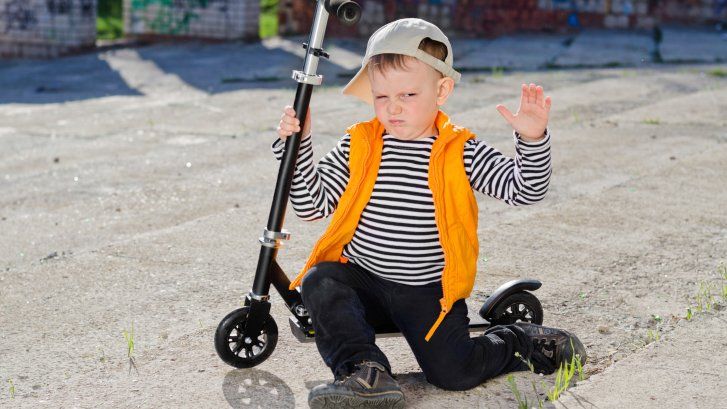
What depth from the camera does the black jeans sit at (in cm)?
360

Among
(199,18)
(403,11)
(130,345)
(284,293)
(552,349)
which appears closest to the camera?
(552,349)

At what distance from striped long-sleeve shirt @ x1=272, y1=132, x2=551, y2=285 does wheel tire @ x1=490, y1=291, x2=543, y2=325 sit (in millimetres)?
363

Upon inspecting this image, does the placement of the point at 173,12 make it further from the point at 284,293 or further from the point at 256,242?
the point at 284,293

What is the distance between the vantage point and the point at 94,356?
4109 millimetres

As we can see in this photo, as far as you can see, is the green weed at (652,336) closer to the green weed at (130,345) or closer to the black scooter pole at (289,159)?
the black scooter pole at (289,159)

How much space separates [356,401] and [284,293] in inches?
25.6

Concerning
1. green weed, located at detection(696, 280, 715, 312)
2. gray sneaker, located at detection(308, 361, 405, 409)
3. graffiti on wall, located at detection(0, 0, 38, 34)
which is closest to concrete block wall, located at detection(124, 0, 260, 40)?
graffiti on wall, located at detection(0, 0, 38, 34)

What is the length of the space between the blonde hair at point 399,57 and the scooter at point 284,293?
15cm

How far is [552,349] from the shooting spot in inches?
151

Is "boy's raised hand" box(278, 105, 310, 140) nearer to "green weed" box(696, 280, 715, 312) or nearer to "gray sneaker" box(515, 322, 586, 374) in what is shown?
"gray sneaker" box(515, 322, 586, 374)

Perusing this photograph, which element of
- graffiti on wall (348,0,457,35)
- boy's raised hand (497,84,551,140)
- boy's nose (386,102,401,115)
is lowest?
graffiti on wall (348,0,457,35)

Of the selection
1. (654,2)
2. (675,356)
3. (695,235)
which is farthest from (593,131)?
(654,2)

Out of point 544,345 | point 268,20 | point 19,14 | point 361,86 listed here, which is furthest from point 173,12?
point 544,345

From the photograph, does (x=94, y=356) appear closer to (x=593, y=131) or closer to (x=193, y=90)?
(x=593, y=131)
